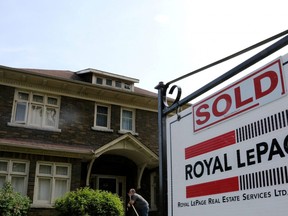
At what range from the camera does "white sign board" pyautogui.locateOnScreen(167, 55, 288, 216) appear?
4.50ft

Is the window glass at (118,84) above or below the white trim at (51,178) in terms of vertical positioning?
above

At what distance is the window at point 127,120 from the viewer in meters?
18.1

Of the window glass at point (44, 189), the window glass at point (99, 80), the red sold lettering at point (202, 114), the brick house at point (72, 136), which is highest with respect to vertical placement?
the window glass at point (99, 80)

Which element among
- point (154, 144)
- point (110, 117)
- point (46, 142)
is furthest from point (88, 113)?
point (154, 144)

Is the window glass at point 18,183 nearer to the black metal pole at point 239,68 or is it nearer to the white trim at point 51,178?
the white trim at point 51,178

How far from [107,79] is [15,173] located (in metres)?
7.51

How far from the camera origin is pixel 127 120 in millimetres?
18297

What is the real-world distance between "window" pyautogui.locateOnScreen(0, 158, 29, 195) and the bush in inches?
70.7

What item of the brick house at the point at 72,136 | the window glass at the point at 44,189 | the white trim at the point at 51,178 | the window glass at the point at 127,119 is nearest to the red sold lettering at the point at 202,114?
the brick house at the point at 72,136

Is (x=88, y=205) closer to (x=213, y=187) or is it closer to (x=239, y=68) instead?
(x=213, y=187)

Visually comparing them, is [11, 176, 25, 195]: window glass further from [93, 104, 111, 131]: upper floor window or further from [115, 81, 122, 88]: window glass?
[115, 81, 122, 88]: window glass

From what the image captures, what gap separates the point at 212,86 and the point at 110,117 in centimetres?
1597

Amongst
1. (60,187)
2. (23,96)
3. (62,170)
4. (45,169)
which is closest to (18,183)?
(45,169)

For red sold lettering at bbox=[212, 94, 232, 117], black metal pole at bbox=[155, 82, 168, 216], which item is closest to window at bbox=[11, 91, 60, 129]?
black metal pole at bbox=[155, 82, 168, 216]
